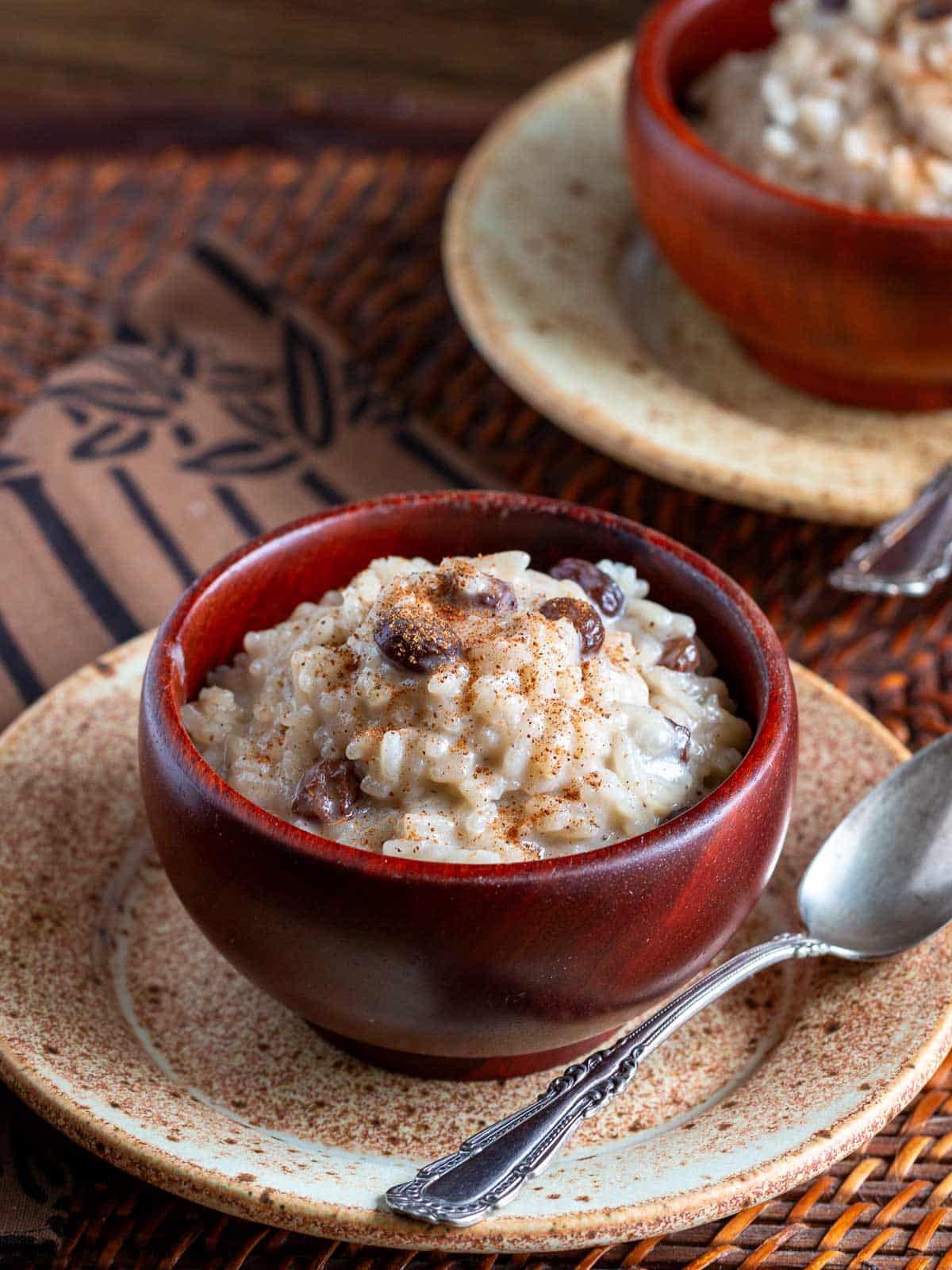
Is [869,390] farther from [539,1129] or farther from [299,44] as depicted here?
[299,44]

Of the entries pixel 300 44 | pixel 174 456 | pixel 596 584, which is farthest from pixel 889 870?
pixel 300 44

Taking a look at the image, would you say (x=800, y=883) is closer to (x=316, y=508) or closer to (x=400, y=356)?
(x=316, y=508)

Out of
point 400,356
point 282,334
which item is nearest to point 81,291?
point 282,334

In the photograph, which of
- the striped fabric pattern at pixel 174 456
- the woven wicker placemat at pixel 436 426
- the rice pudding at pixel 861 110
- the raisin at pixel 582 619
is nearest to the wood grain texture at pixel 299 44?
the woven wicker placemat at pixel 436 426

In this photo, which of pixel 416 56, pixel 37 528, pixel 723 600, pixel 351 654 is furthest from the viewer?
pixel 416 56

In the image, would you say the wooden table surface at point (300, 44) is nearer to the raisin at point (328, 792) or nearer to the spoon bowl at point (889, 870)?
the spoon bowl at point (889, 870)

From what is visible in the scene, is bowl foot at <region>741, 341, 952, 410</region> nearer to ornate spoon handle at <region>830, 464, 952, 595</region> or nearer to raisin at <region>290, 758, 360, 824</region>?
ornate spoon handle at <region>830, 464, 952, 595</region>
